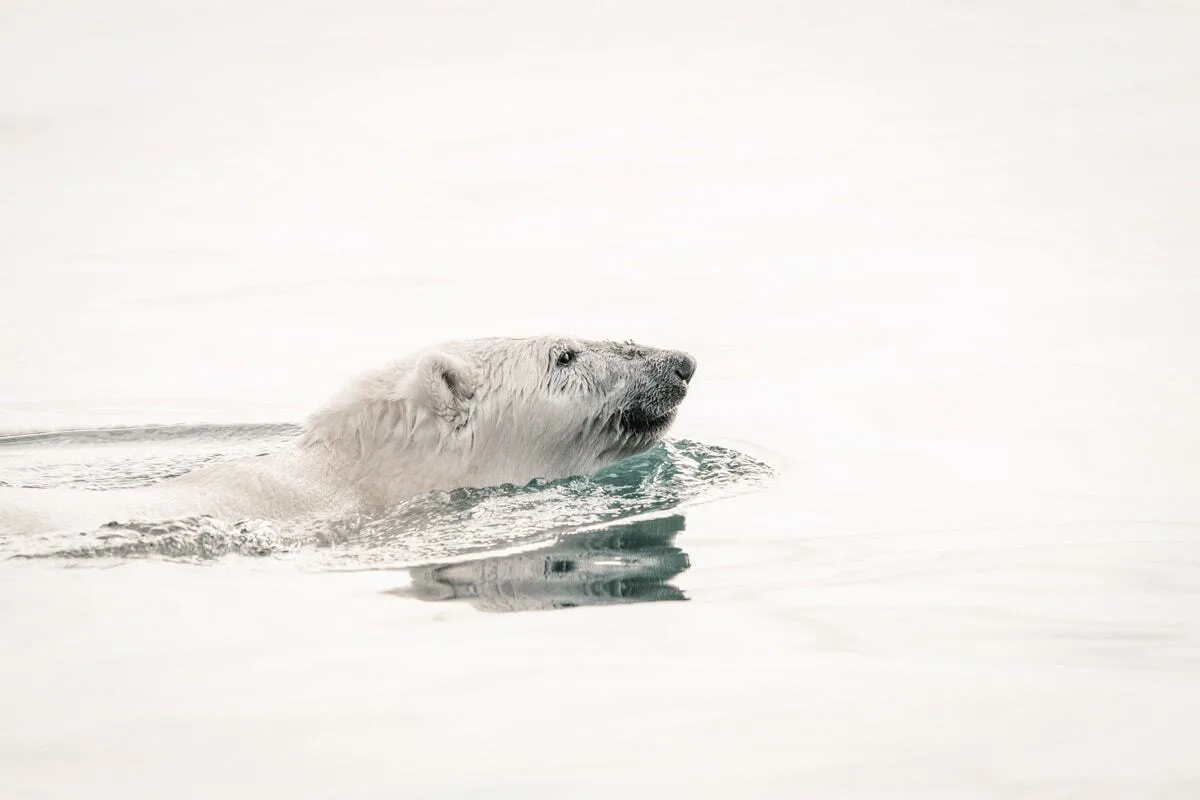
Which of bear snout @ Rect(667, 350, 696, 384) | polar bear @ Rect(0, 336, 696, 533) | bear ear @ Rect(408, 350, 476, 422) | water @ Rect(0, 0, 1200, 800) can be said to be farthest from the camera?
bear snout @ Rect(667, 350, 696, 384)

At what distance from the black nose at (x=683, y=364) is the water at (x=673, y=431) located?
739mm

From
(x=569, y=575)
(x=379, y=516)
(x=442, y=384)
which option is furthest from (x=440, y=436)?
(x=569, y=575)

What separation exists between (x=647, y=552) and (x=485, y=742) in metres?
2.62

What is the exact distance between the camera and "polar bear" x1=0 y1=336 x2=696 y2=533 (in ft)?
27.5

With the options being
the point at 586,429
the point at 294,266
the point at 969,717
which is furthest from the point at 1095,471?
the point at 294,266

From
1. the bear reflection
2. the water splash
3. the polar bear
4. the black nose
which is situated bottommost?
the bear reflection

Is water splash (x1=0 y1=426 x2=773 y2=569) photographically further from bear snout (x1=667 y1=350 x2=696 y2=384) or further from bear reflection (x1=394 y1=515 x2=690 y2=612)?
bear snout (x1=667 y1=350 x2=696 y2=384)

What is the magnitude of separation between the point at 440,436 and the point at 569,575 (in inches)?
60.2

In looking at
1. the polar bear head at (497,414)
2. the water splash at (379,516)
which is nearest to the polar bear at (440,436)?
the polar bear head at (497,414)

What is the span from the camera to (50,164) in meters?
21.8

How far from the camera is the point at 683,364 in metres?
9.56

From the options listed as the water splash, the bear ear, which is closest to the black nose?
the water splash

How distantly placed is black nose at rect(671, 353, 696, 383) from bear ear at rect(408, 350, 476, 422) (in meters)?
1.32

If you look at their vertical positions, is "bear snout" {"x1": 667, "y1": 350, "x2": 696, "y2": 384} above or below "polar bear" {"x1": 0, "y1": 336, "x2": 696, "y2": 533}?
above
